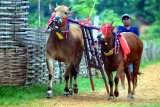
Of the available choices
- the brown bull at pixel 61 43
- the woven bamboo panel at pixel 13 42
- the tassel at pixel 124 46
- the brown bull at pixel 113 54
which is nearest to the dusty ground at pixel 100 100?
the brown bull at pixel 113 54

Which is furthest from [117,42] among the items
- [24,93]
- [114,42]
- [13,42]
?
[13,42]

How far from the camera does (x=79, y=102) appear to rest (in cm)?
1491

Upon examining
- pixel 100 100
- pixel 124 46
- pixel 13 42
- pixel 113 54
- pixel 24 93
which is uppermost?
pixel 13 42

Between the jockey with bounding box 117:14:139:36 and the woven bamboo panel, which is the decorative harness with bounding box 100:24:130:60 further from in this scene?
the woven bamboo panel

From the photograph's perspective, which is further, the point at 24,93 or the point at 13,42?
the point at 13,42

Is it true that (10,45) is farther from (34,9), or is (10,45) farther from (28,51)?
(34,9)

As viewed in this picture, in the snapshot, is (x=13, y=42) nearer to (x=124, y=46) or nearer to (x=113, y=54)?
(x=113, y=54)

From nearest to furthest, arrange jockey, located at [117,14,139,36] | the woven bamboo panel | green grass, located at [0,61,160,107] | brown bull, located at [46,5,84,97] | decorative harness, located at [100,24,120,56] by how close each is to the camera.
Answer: green grass, located at [0,61,160,107] < decorative harness, located at [100,24,120,56] < brown bull, located at [46,5,84,97] < the woven bamboo panel < jockey, located at [117,14,139,36]

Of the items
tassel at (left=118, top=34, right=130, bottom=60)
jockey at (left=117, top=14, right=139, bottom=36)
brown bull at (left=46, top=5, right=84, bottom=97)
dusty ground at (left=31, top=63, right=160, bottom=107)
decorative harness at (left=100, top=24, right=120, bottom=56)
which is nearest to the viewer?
dusty ground at (left=31, top=63, right=160, bottom=107)

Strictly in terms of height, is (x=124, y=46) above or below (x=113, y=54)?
above

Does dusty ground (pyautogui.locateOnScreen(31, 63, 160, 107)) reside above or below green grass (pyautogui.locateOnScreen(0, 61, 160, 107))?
below

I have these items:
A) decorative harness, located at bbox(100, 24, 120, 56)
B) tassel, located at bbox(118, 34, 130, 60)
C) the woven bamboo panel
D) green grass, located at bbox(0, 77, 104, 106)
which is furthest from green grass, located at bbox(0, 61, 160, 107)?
tassel, located at bbox(118, 34, 130, 60)

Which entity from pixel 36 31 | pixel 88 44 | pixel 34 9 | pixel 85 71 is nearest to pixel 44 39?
pixel 36 31

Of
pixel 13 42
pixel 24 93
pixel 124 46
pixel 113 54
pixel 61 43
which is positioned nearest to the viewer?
pixel 113 54
